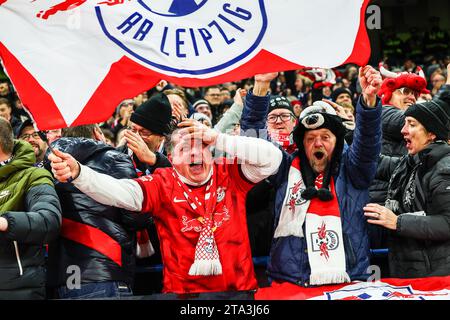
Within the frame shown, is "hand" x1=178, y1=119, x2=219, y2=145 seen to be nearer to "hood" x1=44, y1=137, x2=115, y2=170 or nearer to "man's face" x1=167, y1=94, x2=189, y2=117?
"hood" x1=44, y1=137, x2=115, y2=170

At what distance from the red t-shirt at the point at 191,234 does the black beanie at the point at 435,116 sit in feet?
3.96

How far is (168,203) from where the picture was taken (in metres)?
4.48

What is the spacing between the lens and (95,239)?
450cm

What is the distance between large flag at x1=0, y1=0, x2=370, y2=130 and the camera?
4.21m

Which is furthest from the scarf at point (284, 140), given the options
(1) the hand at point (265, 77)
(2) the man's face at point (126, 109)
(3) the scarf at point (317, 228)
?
(2) the man's face at point (126, 109)

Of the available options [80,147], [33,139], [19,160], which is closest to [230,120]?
[80,147]

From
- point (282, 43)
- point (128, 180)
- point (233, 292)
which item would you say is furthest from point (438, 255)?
point (128, 180)

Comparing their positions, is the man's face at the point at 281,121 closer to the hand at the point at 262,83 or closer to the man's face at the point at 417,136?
the hand at the point at 262,83

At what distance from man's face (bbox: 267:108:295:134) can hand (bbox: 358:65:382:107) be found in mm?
1433

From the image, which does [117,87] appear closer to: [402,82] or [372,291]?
[372,291]

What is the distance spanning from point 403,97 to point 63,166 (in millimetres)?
2941

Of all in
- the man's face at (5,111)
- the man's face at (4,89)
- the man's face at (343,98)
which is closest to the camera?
the man's face at (343,98)

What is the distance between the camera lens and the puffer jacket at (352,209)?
447cm

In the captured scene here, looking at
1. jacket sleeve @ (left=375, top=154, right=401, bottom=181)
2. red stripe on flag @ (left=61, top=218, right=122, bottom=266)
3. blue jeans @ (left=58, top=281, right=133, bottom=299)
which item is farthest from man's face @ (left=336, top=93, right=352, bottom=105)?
blue jeans @ (left=58, top=281, right=133, bottom=299)
